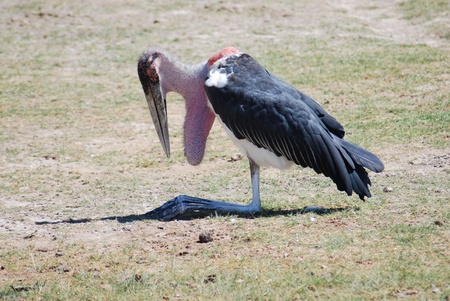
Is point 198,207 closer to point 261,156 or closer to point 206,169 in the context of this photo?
point 261,156

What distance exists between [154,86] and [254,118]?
2.92 ft

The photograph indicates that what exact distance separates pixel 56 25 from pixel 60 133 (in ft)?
15.7

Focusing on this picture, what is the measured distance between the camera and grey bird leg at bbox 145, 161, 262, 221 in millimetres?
6074

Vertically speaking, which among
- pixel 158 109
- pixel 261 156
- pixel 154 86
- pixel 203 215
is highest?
pixel 154 86

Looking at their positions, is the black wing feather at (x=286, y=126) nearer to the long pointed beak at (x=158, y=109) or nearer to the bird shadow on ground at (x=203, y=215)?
the bird shadow on ground at (x=203, y=215)

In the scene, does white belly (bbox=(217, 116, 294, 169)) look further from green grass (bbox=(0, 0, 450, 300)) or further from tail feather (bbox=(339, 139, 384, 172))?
tail feather (bbox=(339, 139, 384, 172))

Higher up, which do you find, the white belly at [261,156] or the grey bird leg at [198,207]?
the white belly at [261,156]

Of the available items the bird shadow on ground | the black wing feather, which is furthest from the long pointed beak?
the bird shadow on ground

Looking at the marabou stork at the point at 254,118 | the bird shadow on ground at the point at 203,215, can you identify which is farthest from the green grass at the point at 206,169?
the marabou stork at the point at 254,118

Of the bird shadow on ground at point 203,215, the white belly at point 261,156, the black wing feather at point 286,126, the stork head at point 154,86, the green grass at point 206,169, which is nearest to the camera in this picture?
the green grass at point 206,169

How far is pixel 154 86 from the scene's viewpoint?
6.39 metres

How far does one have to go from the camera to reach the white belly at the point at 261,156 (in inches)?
243

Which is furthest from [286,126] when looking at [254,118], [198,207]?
[198,207]

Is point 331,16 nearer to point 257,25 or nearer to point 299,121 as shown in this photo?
point 257,25
